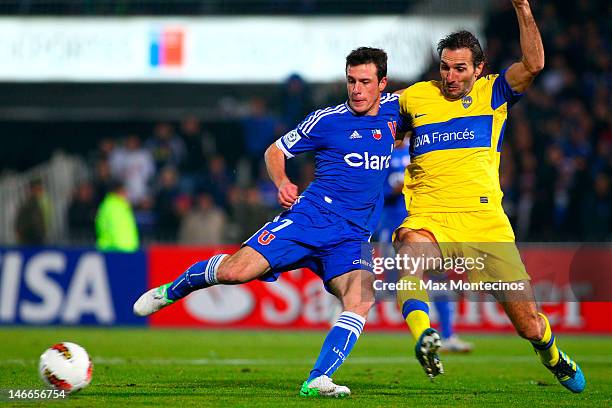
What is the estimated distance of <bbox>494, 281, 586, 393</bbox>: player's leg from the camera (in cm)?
860

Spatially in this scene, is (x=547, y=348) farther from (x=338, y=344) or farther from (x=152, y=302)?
(x=152, y=302)

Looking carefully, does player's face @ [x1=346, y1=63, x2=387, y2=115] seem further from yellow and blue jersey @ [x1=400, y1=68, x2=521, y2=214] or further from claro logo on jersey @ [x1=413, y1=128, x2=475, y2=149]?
claro logo on jersey @ [x1=413, y1=128, x2=475, y2=149]

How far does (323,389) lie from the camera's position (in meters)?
8.45

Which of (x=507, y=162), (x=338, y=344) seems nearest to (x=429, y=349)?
(x=338, y=344)

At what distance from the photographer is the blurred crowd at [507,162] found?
18.6m

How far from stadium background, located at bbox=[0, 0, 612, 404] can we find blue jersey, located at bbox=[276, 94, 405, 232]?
5.79 m

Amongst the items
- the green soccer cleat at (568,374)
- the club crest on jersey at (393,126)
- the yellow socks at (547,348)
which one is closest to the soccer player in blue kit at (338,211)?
the club crest on jersey at (393,126)

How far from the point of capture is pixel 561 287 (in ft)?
55.2

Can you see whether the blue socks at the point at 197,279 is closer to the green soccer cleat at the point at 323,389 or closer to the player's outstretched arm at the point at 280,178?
the player's outstretched arm at the point at 280,178

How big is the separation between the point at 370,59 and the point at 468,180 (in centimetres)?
121

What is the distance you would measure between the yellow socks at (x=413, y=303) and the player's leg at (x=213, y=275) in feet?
3.49

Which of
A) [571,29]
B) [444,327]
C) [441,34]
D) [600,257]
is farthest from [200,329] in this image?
[571,29]

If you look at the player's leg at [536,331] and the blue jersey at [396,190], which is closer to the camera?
the player's leg at [536,331]

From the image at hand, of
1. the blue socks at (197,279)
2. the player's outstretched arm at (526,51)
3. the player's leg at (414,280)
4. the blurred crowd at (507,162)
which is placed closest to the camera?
the player's leg at (414,280)
